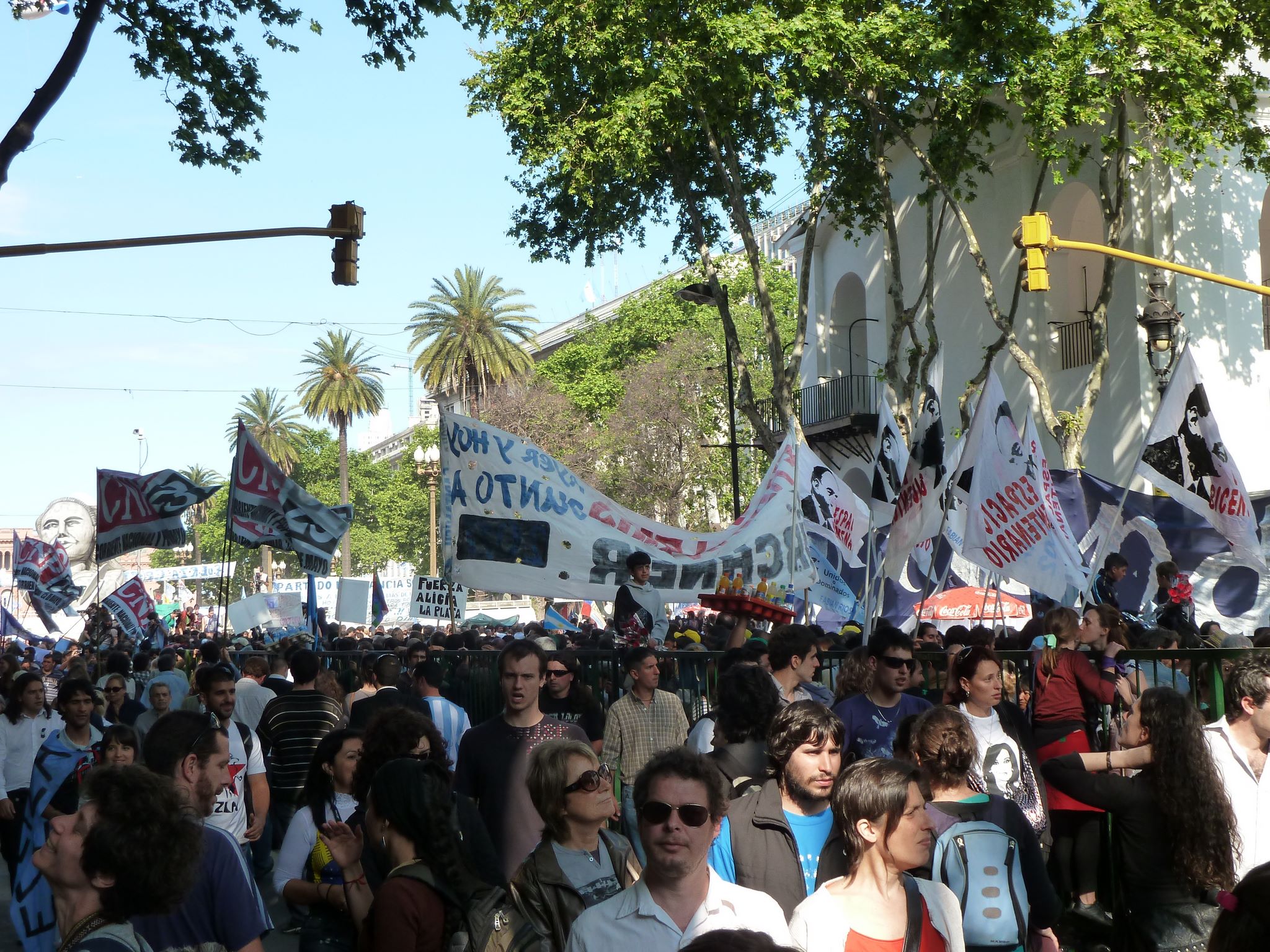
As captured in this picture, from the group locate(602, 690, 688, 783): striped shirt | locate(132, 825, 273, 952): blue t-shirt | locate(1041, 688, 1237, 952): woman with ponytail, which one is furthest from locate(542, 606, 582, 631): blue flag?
locate(132, 825, 273, 952): blue t-shirt

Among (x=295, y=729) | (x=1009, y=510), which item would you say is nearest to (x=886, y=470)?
(x=1009, y=510)

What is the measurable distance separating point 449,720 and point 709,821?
190 inches

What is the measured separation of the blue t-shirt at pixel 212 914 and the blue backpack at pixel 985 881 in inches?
85.2

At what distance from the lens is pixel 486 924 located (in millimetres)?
3957

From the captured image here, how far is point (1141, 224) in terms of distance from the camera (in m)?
25.8

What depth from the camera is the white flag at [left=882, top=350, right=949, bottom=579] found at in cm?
1255

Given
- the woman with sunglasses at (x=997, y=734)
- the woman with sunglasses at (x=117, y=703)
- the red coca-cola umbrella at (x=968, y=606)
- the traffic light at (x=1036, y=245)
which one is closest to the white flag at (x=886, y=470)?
the traffic light at (x=1036, y=245)

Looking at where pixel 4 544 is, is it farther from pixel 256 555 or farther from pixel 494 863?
pixel 494 863

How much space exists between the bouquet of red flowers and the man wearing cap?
16.4 feet

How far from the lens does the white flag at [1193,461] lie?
12391 millimetres

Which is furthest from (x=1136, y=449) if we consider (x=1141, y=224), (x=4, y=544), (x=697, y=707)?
(x=4, y=544)

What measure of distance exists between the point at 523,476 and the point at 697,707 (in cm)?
373

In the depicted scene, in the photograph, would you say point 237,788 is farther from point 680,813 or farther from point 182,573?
point 182,573

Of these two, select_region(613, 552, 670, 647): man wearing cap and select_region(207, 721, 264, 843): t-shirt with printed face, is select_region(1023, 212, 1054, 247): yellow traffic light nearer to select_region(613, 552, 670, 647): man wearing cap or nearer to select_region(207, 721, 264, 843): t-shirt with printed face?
select_region(613, 552, 670, 647): man wearing cap
